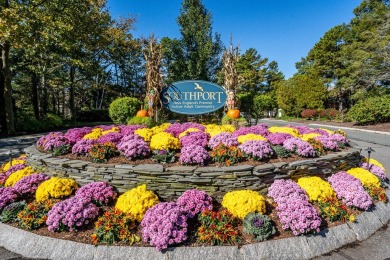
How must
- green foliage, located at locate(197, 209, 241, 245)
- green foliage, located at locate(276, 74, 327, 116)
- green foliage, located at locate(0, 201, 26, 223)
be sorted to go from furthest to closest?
green foliage, located at locate(276, 74, 327, 116)
green foliage, located at locate(0, 201, 26, 223)
green foliage, located at locate(197, 209, 241, 245)

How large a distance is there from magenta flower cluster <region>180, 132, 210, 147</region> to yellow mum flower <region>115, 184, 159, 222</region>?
1463 mm

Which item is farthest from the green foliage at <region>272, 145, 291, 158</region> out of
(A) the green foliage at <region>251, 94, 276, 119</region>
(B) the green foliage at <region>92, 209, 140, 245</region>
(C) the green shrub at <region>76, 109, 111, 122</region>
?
(C) the green shrub at <region>76, 109, 111, 122</region>

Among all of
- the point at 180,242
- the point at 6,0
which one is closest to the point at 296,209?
the point at 180,242

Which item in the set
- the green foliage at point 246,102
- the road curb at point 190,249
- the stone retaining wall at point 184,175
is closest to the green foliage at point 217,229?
the road curb at point 190,249

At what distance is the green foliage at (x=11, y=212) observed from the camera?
3.67 meters

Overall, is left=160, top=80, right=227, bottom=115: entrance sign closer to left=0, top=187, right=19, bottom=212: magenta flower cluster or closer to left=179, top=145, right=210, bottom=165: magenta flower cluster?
left=179, top=145, right=210, bottom=165: magenta flower cluster

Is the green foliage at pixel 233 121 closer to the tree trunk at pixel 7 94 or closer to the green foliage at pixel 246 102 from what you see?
the green foliage at pixel 246 102

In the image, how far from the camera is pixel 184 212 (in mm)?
3496

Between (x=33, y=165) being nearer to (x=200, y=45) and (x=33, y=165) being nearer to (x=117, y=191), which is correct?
(x=117, y=191)

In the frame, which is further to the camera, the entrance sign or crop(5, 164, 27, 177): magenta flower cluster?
the entrance sign

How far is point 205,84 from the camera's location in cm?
771

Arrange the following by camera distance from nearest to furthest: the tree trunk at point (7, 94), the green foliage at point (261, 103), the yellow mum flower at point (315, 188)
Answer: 1. the yellow mum flower at point (315, 188)
2. the green foliage at point (261, 103)
3. the tree trunk at point (7, 94)

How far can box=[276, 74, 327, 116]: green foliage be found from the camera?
91.1ft

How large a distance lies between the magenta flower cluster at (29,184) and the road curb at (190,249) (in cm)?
95
